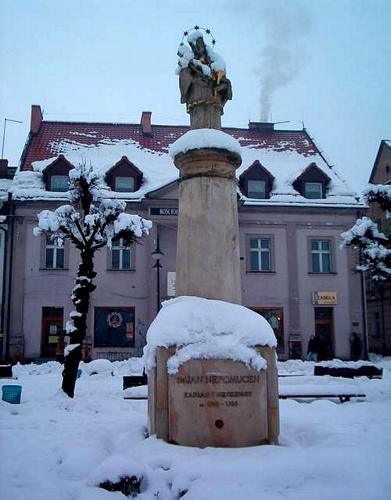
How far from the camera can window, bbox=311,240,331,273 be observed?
27969mm

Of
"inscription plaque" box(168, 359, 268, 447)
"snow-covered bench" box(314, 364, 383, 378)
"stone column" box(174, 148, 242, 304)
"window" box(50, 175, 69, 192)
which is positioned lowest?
"snow-covered bench" box(314, 364, 383, 378)

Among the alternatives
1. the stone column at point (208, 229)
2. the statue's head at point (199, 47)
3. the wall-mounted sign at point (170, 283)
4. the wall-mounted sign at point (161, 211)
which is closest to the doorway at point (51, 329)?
the wall-mounted sign at point (170, 283)

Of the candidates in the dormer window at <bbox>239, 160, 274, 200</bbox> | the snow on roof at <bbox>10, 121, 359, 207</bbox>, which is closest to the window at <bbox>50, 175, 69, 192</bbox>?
the snow on roof at <bbox>10, 121, 359, 207</bbox>

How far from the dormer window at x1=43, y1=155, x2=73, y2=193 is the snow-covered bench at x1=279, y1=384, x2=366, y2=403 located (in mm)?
17503

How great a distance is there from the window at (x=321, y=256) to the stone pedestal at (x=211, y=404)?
22.2m

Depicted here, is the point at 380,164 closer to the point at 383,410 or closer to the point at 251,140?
the point at 251,140

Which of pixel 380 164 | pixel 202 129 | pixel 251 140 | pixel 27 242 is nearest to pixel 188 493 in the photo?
pixel 202 129

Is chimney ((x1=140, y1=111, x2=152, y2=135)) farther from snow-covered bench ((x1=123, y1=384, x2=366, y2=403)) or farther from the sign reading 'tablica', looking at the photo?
snow-covered bench ((x1=123, y1=384, x2=366, y2=403))

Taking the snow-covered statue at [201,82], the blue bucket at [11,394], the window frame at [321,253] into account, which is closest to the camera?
the snow-covered statue at [201,82]

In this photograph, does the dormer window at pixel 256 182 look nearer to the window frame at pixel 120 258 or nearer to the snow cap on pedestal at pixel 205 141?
the window frame at pixel 120 258

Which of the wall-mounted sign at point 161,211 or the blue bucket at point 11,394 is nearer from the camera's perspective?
the blue bucket at point 11,394

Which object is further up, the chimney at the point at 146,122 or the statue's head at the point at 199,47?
the chimney at the point at 146,122

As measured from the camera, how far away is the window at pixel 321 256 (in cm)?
2797

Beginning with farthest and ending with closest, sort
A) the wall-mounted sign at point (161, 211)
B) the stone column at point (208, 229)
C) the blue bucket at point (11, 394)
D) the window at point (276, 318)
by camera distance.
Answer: the window at point (276, 318) → the wall-mounted sign at point (161, 211) → the blue bucket at point (11, 394) → the stone column at point (208, 229)
